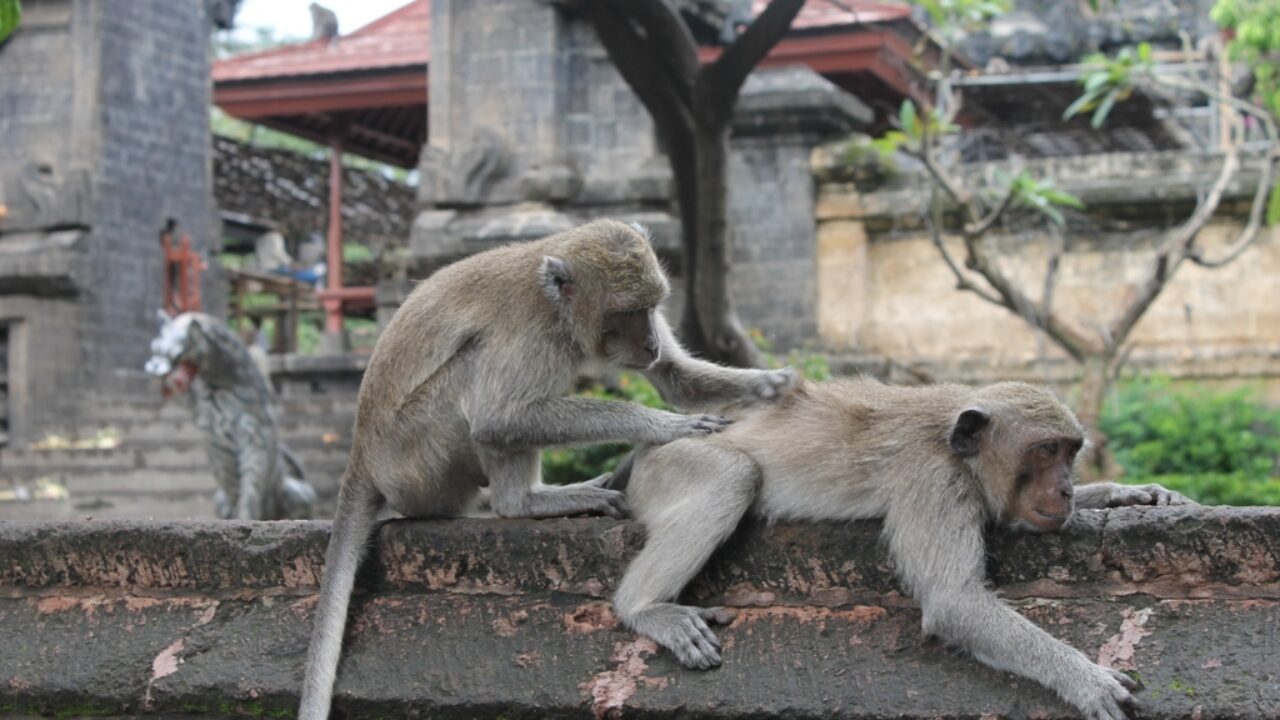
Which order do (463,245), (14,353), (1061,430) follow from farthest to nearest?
1. (14,353)
2. (463,245)
3. (1061,430)

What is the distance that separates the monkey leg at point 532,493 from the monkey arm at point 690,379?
0.36 m

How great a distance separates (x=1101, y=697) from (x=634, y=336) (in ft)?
5.32

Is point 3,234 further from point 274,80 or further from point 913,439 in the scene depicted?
point 913,439

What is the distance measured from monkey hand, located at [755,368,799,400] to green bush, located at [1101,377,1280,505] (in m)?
6.75

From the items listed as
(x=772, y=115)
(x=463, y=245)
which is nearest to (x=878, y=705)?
(x=463, y=245)

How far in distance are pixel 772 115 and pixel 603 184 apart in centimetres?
139

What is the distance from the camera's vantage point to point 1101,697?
2.99m

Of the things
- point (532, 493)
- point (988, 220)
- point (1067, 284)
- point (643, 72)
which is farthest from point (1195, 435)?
point (532, 493)

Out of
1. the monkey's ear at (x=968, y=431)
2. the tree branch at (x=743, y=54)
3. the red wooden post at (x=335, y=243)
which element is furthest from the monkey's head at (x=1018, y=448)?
the red wooden post at (x=335, y=243)

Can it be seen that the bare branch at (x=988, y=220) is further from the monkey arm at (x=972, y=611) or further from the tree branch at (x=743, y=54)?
the monkey arm at (x=972, y=611)

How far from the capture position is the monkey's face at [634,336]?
4.21 meters

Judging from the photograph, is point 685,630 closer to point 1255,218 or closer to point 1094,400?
point 1094,400

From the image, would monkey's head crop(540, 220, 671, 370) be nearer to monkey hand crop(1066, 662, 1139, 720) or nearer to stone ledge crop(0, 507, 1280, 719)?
stone ledge crop(0, 507, 1280, 719)

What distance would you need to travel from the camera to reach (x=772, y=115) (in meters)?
11.8
